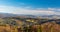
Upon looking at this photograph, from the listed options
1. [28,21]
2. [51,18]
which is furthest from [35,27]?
[51,18]

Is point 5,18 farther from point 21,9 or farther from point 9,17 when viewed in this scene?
point 21,9

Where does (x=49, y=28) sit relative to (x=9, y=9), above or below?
below

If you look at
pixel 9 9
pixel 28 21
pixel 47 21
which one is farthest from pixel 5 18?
pixel 47 21

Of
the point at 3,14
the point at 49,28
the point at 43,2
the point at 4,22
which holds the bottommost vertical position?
the point at 49,28

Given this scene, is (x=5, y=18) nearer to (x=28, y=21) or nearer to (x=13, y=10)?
(x=13, y=10)

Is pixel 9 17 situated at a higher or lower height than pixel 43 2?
lower

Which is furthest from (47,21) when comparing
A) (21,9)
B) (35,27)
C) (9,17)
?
(9,17)

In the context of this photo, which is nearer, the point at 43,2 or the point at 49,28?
the point at 49,28

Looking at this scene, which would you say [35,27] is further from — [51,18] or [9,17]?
[9,17]
